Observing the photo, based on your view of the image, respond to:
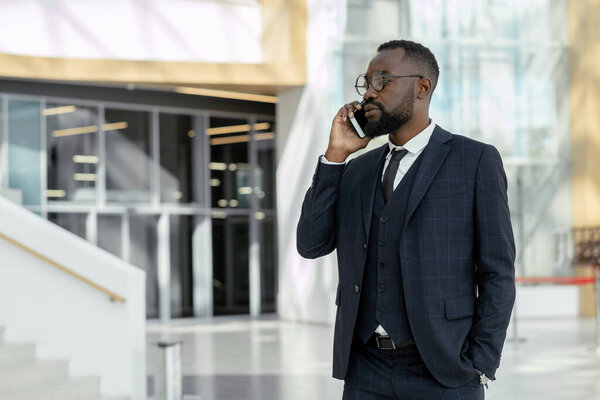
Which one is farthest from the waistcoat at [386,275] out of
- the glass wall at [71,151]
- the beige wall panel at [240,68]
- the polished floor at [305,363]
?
the glass wall at [71,151]

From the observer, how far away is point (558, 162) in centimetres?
1891

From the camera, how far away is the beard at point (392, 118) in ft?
8.67

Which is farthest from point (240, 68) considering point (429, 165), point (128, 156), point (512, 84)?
point (429, 165)

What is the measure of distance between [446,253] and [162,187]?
57.0 feet

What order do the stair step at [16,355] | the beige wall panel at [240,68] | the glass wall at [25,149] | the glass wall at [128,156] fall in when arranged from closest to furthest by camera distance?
1. the stair step at [16,355]
2. the beige wall panel at [240,68]
3. the glass wall at [25,149]
4. the glass wall at [128,156]

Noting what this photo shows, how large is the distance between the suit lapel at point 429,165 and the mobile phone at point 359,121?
0.64 ft

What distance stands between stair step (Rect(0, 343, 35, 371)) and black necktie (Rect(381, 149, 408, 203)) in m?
5.64

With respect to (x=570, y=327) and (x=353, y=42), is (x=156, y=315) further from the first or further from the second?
(x=570, y=327)

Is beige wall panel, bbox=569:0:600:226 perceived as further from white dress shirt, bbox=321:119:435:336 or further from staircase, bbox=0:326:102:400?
white dress shirt, bbox=321:119:435:336

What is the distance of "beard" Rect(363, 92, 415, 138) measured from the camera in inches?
104

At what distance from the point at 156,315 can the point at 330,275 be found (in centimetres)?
424

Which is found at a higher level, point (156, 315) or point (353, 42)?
point (353, 42)

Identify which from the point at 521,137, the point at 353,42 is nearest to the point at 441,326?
the point at 353,42

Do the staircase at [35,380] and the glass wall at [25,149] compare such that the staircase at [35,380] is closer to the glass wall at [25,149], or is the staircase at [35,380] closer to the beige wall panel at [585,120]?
the glass wall at [25,149]
